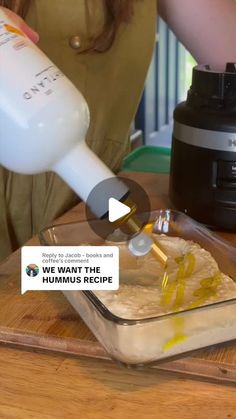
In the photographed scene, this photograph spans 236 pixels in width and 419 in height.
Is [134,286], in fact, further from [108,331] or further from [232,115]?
[232,115]

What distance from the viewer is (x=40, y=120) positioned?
1.78 ft

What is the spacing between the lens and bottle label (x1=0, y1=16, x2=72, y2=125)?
0.53m

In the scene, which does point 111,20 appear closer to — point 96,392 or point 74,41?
point 74,41

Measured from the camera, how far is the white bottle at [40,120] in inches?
21.1

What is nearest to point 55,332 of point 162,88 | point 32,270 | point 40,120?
point 32,270

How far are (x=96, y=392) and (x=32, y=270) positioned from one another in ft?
0.38

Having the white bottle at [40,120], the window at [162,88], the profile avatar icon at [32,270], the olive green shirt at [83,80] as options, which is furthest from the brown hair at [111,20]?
the window at [162,88]

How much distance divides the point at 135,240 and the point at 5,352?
159mm

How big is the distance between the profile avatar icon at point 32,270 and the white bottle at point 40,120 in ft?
0.25

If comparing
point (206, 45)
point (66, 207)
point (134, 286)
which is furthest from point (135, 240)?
point (206, 45)

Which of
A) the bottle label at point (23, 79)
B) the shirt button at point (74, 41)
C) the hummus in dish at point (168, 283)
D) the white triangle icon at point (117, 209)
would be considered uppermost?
the bottle label at point (23, 79)

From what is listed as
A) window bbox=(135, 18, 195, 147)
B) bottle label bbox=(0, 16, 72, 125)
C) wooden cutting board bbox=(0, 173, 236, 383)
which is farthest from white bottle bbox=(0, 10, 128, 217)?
window bbox=(135, 18, 195, 147)

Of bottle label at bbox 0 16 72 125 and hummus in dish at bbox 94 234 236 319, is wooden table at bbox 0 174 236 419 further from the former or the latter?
bottle label at bbox 0 16 72 125
